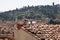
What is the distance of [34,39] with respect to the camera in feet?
47.0

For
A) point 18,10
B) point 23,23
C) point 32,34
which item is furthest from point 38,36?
point 18,10

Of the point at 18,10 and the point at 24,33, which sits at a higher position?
the point at 24,33

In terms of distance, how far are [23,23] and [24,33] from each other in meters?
1.35

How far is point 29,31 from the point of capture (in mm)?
15078

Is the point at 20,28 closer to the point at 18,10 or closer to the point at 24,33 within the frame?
the point at 24,33

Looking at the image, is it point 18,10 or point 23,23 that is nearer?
point 23,23

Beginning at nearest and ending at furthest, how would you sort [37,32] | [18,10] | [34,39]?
[34,39] → [37,32] → [18,10]

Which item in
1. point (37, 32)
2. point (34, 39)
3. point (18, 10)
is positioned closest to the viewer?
point (34, 39)

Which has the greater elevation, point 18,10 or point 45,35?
point 45,35

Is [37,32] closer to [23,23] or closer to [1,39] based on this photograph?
[23,23]

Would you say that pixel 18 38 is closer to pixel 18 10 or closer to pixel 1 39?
pixel 1 39

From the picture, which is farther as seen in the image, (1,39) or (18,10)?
(18,10)

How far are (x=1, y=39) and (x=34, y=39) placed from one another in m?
1.72

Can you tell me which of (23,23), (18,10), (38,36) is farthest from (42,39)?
(18,10)
